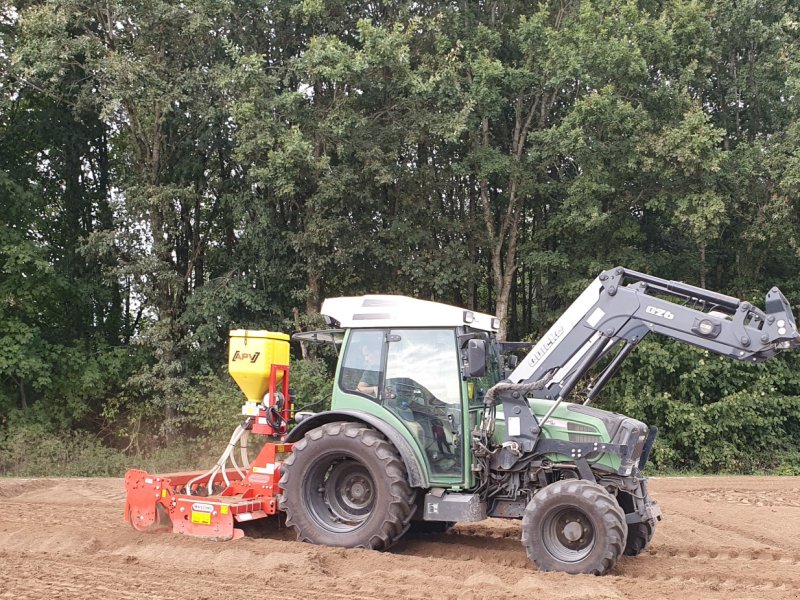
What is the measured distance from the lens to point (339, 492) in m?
7.65

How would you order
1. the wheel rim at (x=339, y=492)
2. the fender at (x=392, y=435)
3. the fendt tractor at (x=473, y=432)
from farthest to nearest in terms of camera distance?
the wheel rim at (x=339, y=492)
the fender at (x=392, y=435)
the fendt tractor at (x=473, y=432)

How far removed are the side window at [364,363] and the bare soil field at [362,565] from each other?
1.47 meters

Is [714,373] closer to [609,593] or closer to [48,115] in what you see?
[609,593]

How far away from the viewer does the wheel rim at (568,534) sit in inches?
263

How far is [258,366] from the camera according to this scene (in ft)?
27.0

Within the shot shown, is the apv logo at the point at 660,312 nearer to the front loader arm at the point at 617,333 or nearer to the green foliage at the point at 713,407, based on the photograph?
the front loader arm at the point at 617,333

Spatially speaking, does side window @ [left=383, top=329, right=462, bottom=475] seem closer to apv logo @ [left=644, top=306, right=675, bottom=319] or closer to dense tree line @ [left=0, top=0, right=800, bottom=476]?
apv logo @ [left=644, top=306, right=675, bottom=319]

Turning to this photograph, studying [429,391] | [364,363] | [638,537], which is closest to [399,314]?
[364,363]

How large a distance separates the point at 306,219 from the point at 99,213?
711 cm

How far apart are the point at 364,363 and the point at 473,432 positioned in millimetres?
1205

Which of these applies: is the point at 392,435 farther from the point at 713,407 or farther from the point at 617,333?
the point at 713,407

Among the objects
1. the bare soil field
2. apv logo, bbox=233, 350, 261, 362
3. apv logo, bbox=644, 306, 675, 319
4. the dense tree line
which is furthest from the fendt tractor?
the dense tree line

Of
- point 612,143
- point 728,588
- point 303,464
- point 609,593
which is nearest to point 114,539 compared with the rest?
point 303,464

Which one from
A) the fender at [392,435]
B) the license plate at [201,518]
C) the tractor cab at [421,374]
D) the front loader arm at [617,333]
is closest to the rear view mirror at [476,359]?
the tractor cab at [421,374]
